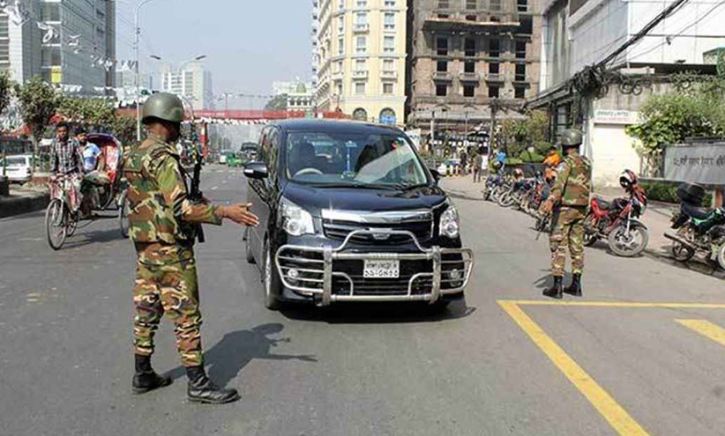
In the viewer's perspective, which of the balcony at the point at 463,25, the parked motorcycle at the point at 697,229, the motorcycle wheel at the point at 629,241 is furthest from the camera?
the balcony at the point at 463,25

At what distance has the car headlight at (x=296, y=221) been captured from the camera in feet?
21.4

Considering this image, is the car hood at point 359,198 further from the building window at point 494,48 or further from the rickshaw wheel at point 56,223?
the building window at point 494,48

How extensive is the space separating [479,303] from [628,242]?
5.60 metres

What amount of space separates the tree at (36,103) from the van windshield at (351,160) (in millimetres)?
26758

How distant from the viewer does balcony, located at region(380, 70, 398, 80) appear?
9888 cm

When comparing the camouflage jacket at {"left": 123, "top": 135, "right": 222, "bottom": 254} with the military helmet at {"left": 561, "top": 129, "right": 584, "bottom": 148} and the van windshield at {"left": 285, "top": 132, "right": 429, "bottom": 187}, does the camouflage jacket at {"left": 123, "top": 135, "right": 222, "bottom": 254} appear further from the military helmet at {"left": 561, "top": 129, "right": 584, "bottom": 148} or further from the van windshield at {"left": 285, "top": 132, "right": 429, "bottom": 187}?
the military helmet at {"left": 561, "top": 129, "right": 584, "bottom": 148}

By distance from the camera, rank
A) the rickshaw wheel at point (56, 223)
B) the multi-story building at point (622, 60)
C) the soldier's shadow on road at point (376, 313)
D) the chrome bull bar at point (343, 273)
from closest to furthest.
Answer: the chrome bull bar at point (343, 273), the soldier's shadow on road at point (376, 313), the rickshaw wheel at point (56, 223), the multi-story building at point (622, 60)

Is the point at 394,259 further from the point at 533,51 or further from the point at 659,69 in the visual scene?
the point at 533,51

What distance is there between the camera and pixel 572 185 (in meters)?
8.14

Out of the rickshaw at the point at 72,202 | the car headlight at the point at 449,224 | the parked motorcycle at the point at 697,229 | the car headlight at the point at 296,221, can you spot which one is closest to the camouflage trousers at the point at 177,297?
the car headlight at the point at 296,221

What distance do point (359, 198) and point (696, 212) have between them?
6836 mm

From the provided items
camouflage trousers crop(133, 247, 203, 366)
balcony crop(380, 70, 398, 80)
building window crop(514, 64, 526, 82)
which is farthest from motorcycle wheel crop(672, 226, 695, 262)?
balcony crop(380, 70, 398, 80)

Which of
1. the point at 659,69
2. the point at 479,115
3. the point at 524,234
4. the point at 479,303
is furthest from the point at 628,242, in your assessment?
the point at 479,115

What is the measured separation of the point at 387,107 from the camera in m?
98.2
